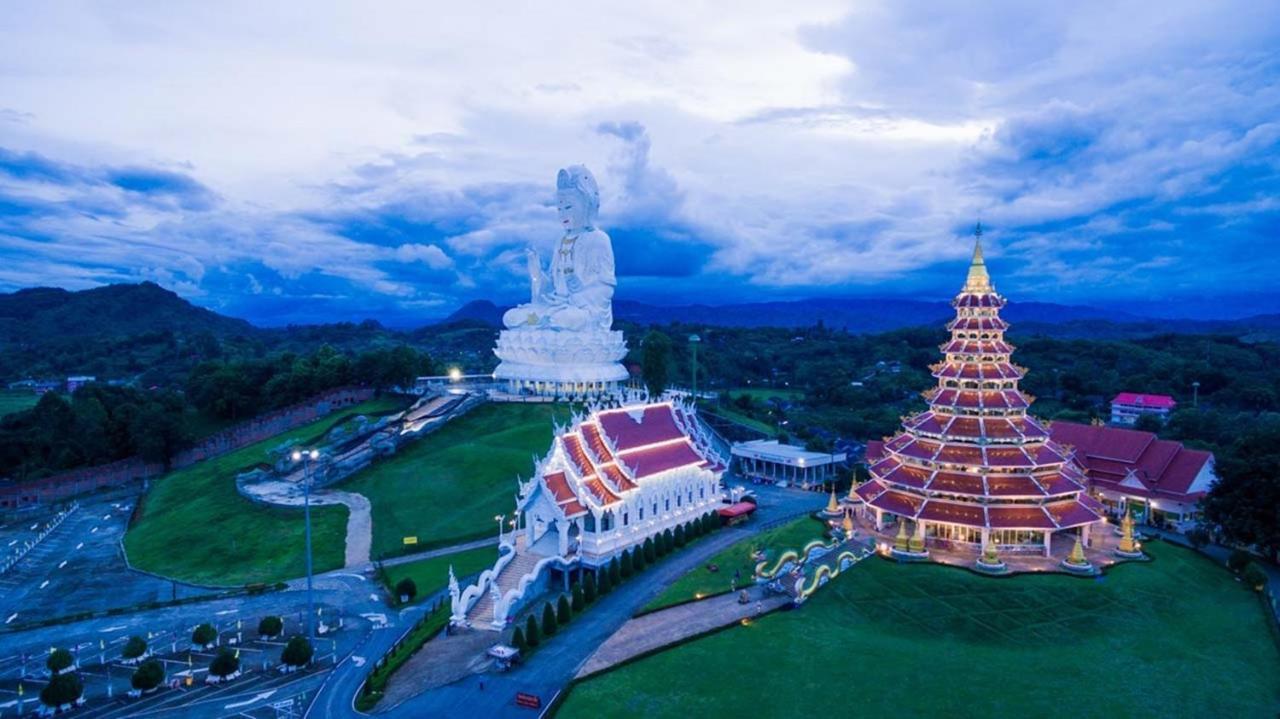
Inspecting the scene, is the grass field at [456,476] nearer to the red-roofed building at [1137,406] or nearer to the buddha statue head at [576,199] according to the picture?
the buddha statue head at [576,199]

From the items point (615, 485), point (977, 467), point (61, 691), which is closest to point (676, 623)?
point (615, 485)

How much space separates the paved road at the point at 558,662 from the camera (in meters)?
28.4

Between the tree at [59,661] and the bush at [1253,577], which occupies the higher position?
the bush at [1253,577]

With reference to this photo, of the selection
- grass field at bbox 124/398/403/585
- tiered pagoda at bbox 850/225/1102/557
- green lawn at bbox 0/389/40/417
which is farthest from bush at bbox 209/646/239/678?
green lawn at bbox 0/389/40/417

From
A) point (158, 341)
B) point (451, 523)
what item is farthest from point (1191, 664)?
point (158, 341)

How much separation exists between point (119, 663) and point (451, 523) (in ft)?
67.1

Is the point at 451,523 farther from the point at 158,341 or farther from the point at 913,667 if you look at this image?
the point at 158,341

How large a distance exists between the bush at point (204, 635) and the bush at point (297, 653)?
4.86m

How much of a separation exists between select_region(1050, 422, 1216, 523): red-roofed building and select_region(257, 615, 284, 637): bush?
4812 centimetres

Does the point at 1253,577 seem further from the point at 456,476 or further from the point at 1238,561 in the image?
the point at 456,476

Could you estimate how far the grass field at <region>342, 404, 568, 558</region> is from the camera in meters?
51.6

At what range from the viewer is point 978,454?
137 feet

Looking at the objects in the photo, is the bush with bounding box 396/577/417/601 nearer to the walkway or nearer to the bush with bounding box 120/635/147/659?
the bush with bounding box 120/635/147/659

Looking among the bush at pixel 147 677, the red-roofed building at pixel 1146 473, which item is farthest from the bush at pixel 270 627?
the red-roofed building at pixel 1146 473
